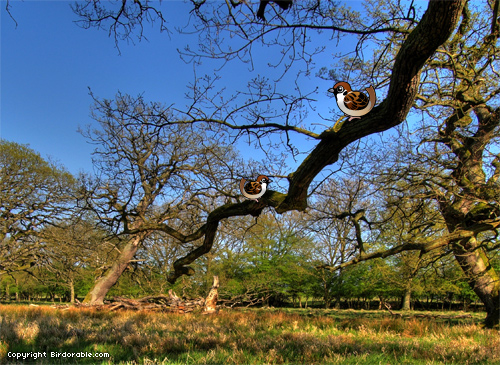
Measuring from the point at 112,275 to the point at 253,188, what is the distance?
13504 millimetres

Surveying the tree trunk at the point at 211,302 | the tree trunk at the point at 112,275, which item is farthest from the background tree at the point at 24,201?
the tree trunk at the point at 211,302

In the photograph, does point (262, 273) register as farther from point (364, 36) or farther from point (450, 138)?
point (364, 36)

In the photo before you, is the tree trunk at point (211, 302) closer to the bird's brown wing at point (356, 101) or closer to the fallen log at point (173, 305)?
the fallen log at point (173, 305)

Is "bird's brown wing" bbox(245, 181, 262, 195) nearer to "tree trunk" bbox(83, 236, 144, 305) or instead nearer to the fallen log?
the fallen log

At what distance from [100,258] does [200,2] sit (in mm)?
14202

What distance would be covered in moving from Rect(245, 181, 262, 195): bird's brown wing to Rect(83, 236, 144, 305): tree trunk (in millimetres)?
11032

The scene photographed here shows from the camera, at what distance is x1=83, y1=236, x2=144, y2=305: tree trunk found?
49.3 ft

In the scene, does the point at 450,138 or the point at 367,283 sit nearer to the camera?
the point at 450,138

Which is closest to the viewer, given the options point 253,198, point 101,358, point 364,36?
point 101,358

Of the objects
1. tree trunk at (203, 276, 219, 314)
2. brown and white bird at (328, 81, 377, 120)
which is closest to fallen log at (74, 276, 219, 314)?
tree trunk at (203, 276, 219, 314)

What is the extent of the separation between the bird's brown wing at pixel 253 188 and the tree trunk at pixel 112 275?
11032 millimetres

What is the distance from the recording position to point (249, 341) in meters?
5.14

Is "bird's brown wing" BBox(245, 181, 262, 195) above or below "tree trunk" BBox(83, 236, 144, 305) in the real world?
above

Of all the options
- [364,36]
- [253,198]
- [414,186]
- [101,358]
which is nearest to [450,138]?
[414,186]
